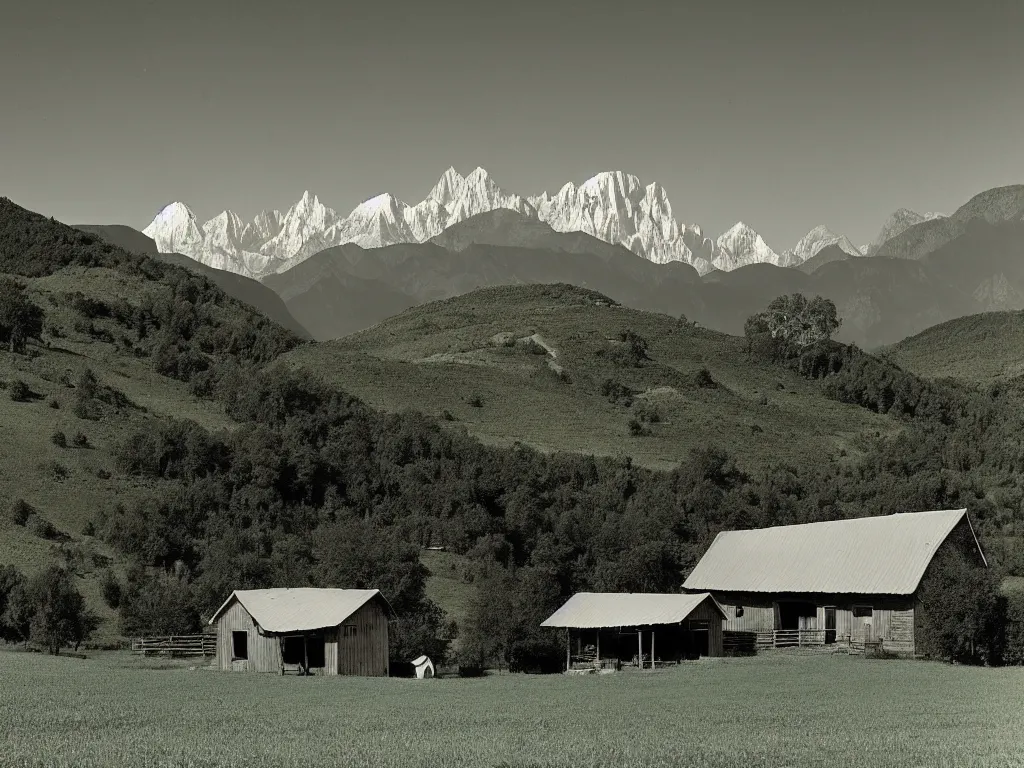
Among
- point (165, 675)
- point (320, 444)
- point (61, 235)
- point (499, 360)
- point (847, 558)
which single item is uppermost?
point (61, 235)

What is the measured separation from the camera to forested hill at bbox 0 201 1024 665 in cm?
5275

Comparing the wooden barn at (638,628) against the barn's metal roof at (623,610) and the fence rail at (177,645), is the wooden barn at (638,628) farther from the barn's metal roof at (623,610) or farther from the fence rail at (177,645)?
the fence rail at (177,645)

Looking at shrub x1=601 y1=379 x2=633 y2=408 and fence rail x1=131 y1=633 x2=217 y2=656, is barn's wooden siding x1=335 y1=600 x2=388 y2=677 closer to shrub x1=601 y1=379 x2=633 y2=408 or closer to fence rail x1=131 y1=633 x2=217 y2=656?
fence rail x1=131 y1=633 x2=217 y2=656

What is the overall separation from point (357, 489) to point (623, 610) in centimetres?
3107

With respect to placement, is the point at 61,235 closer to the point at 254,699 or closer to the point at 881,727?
the point at 254,699

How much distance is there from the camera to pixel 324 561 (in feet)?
174

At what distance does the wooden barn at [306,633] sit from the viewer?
42.9 m

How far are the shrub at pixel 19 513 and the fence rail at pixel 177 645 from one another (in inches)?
543

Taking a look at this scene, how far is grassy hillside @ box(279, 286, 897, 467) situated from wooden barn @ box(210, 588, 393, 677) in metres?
45.7

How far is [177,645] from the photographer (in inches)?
1902

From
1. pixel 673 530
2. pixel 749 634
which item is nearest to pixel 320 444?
pixel 673 530

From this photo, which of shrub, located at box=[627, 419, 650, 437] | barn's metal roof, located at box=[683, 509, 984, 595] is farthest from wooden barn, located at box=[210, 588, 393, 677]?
shrub, located at box=[627, 419, 650, 437]

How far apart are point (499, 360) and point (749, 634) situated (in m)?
75.0

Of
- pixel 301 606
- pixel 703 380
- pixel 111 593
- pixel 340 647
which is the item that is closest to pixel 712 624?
pixel 340 647
